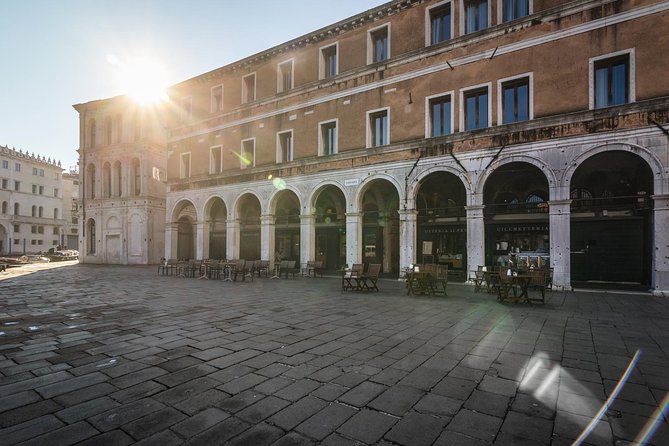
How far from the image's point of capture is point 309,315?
7195 millimetres

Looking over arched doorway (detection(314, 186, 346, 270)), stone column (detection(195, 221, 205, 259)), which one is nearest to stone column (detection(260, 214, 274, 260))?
arched doorway (detection(314, 186, 346, 270))

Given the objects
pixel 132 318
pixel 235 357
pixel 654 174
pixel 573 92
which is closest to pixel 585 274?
pixel 654 174

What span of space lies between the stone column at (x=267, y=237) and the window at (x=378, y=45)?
9.52 metres

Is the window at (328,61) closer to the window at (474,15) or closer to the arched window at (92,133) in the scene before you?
the window at (474,15)

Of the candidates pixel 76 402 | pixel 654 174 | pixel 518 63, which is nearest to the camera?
pixel 76 402

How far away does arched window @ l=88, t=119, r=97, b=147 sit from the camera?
3017cm

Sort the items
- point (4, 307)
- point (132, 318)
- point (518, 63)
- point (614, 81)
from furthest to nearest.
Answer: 1. point (518, 63)
2. point (614, 81)
3. point (4, 307)
4. point (132, 318)

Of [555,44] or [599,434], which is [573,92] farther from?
[599,434]

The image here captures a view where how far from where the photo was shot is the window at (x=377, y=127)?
620 inches

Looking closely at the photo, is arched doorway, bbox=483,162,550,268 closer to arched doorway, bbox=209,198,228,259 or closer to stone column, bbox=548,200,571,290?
stone column, bbox=548,200,571,290

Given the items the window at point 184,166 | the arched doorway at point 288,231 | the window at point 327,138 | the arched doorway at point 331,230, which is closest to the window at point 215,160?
the window at point 184,166

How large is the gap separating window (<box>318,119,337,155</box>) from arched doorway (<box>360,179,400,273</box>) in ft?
9.81

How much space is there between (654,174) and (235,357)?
517 inches

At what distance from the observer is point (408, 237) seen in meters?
14.5
